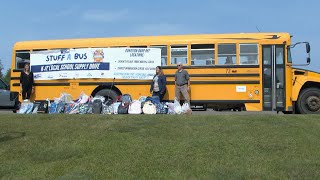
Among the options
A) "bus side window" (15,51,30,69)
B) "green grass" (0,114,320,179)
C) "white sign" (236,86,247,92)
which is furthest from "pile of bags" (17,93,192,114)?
"green grass" (0,114,320,179)

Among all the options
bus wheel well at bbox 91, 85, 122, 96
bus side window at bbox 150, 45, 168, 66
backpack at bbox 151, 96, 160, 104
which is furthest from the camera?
bus wheel well at bbox 91, 85, 122, 96

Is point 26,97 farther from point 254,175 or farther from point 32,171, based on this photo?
point 254,175

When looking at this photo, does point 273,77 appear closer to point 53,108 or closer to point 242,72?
point 242,72

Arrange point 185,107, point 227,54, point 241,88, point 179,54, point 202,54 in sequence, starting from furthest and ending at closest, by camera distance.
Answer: point 179,54 < point 202,54 < point 227,54 < point 241,88 < point 185,107

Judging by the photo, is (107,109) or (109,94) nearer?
(107,109)

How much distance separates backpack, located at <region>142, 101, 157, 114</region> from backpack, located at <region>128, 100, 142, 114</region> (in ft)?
0.51

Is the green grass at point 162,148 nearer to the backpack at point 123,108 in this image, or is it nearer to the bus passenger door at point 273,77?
the backpack at point 123,108

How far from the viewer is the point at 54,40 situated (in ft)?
52.9

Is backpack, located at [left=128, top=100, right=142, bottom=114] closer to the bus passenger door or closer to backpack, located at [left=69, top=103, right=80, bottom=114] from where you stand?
backpack, located at [left=69, top=103, right=80, bottom=114]

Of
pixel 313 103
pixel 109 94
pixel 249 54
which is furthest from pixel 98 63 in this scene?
pixel 313 103

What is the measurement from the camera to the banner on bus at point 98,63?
1515 centimetres

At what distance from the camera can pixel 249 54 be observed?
569 inches

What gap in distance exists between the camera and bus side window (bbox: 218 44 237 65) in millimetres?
14484

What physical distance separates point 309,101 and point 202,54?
3.76 m
